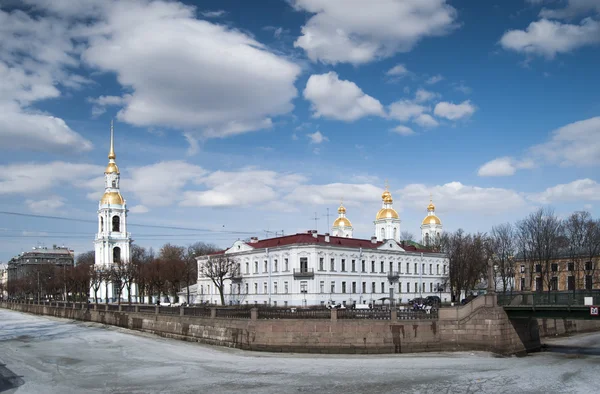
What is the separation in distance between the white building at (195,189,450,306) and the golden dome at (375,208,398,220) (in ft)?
86.5

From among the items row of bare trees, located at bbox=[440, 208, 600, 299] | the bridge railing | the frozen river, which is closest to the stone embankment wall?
the frozen river

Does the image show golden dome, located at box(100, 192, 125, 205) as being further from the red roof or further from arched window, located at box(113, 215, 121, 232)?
the red roof

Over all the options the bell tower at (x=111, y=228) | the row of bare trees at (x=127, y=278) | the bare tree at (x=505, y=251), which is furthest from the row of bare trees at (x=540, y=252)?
the bell tower at (x=111, y=228)

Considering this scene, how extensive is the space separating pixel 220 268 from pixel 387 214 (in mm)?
54055

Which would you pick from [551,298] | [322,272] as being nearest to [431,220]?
[322,272]

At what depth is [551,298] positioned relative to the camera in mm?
41719

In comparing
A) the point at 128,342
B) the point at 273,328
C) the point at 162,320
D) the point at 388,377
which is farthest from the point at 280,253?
the point at 388,377

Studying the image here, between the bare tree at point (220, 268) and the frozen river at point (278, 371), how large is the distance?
107 feet

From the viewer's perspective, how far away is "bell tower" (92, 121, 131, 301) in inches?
4774

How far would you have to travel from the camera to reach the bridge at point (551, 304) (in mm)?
39812

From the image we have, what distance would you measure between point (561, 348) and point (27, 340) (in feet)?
161

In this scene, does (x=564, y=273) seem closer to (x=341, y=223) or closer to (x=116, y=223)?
(x=341, y=223)

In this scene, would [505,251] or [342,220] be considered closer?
[505,251]

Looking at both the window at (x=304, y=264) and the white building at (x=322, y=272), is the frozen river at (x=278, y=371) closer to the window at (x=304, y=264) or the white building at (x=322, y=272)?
the window at (x=304, y=264)
